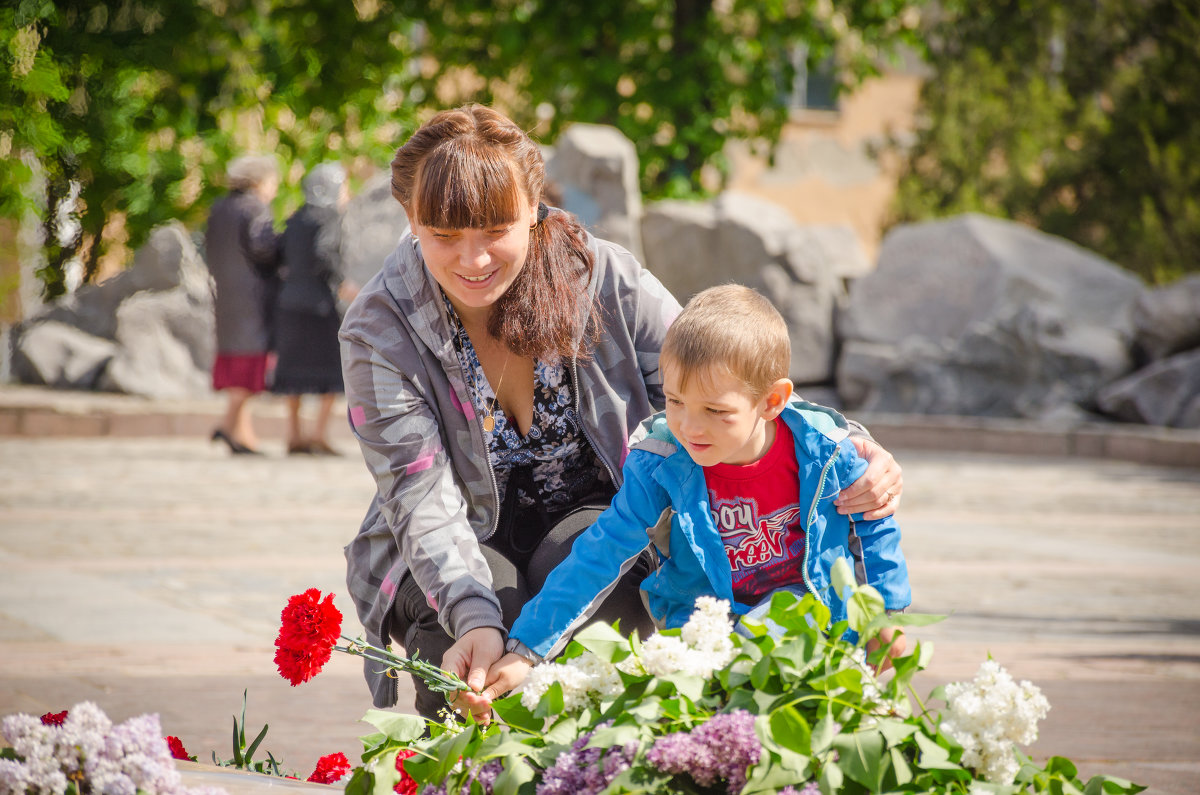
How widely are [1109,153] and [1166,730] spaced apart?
14.7 meters

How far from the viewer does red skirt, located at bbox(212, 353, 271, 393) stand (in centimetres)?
1009

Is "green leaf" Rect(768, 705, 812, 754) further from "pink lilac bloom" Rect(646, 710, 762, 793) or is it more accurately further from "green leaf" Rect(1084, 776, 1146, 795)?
"green leaf" Rect(1084, 776, 1146, 795)

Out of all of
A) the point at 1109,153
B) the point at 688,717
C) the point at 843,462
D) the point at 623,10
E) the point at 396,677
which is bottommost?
the point at 396,677

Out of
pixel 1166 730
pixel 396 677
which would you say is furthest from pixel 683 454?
pixel 1166 730

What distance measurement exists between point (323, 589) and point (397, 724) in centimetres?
336

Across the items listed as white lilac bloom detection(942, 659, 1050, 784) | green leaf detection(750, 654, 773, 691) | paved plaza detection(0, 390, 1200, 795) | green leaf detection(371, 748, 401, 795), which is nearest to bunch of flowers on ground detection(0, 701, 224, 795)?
green leaf detection(371, 748, 401, 795)

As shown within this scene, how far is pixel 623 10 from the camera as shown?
50.5 feet

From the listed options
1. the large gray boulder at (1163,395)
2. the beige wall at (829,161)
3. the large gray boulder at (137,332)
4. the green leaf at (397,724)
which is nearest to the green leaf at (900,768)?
the green leaf at (397,724)

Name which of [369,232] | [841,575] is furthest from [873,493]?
[369,232]

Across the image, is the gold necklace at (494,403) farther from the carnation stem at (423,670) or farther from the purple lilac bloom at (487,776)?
the purple lilac bloom at (487,776)

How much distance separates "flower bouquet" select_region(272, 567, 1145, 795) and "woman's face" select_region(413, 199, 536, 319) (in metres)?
0.95

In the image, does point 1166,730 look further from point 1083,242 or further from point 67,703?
point 1083,242

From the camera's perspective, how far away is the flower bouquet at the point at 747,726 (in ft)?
5.57

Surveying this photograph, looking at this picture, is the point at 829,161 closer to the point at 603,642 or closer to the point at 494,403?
the point at 494,403
